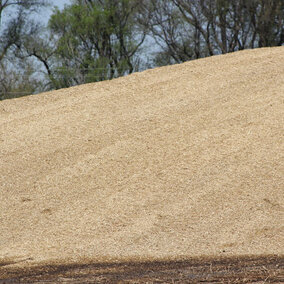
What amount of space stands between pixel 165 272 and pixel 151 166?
4226 millimetres

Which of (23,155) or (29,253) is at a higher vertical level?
(23,155)

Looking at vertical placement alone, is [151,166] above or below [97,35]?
below

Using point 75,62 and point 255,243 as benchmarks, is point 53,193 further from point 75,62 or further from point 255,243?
point 75,62

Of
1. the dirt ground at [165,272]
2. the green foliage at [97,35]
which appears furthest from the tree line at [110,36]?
the dirt ground at [165,272]

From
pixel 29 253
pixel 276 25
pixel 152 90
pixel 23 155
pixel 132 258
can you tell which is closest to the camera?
pixel 132 258

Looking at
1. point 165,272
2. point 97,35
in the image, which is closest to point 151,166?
point 165,272

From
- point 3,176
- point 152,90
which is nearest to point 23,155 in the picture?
point 3,176

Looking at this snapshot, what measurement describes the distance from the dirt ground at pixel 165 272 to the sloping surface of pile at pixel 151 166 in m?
0.69

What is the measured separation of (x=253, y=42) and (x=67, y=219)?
1668 cm

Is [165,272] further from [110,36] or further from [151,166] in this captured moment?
[110,36]

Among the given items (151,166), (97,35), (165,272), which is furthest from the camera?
(97,35)

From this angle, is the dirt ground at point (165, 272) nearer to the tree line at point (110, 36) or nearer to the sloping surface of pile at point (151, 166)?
the sloping surface of pile at point (151, 166)

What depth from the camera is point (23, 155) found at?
10578 millimetres

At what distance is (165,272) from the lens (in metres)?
5.46
